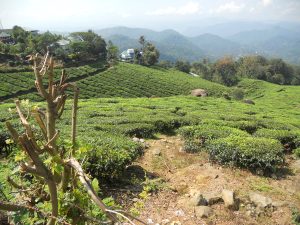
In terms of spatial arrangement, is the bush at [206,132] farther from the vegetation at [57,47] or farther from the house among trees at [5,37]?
the house among trees at [5,37]

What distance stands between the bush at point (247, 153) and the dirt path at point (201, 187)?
0.36 meters

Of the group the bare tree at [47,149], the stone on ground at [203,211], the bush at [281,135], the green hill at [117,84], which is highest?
the bare tree at [47,149]

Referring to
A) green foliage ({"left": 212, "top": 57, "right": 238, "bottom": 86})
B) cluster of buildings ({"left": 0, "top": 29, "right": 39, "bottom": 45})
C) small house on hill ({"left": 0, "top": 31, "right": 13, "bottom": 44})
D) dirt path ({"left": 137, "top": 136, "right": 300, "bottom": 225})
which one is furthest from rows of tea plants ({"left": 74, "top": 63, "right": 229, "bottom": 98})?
dirt path ({"left": 137, "top": 136, "right": 300, "bottom": 225})

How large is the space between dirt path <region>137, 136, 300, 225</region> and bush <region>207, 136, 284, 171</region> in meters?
0.36

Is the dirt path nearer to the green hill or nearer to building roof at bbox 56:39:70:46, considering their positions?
the green hill

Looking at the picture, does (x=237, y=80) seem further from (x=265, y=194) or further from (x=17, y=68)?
(x=265, y=194)

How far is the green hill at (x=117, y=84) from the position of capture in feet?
173

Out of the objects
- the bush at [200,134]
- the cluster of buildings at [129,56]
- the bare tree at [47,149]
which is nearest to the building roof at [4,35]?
the cluster of buildings at [129,56]

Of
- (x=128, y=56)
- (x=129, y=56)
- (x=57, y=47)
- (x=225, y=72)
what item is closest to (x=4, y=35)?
(x=57, y=47)

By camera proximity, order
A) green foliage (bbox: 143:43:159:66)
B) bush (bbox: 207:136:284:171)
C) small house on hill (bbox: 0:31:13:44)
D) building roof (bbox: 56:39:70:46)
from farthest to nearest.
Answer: green foliage (bbox: 143:43:159:66) → small house on hill (bbox: 0:31:13:44) → building roof (bbox: 56:39:70:46) → bush (bbox: 207:136:284:171)

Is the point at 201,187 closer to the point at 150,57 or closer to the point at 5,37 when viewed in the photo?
the point at 150,57

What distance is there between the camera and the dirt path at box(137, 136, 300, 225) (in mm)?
7953

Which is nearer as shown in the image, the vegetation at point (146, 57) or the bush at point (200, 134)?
the bush at point (200, 134)

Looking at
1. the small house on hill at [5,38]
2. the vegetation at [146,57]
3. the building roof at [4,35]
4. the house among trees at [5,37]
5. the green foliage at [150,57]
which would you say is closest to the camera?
the small house on hill at [5,38]
